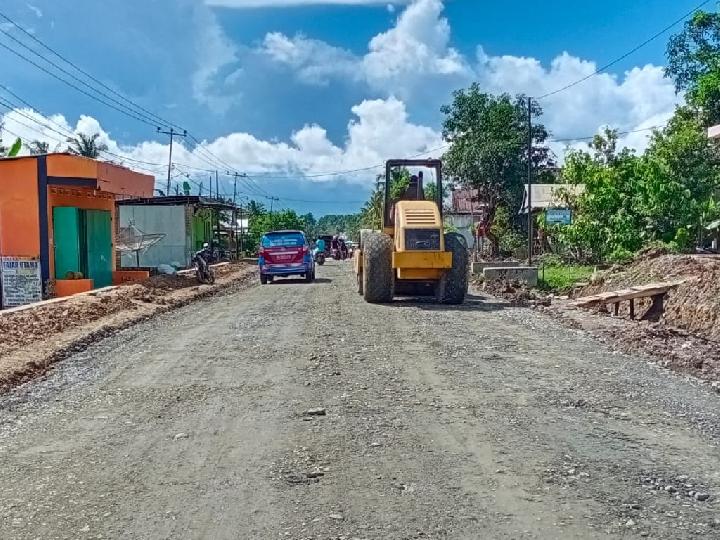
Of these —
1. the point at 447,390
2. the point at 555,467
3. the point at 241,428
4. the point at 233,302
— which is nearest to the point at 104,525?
the point at 241,428

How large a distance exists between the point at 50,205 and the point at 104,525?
20.2 meters

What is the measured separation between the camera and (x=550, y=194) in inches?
1464

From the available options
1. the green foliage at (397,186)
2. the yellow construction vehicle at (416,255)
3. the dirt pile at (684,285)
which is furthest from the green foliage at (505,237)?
the yellow construction vehicle at (416,255)

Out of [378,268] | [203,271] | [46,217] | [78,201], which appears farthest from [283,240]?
[378,268]

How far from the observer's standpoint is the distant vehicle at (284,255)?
29078 mm

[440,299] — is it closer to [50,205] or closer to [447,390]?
[447,390]

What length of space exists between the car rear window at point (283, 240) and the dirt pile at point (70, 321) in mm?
4044

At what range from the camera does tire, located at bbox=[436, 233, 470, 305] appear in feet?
60.4

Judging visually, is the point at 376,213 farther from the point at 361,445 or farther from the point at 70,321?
the point at 361,445

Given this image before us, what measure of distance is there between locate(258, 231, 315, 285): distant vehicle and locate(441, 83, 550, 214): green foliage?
2022 cm

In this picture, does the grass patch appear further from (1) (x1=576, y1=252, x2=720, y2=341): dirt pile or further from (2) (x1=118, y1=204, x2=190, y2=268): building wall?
(2) (x1=118, y1=204, x2=190, y2=268): building wall

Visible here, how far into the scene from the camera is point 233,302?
20.8 meters

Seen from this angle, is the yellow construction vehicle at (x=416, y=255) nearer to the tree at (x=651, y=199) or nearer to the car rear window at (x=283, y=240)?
the tree at (x=651, y=199)

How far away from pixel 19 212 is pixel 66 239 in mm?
1831
